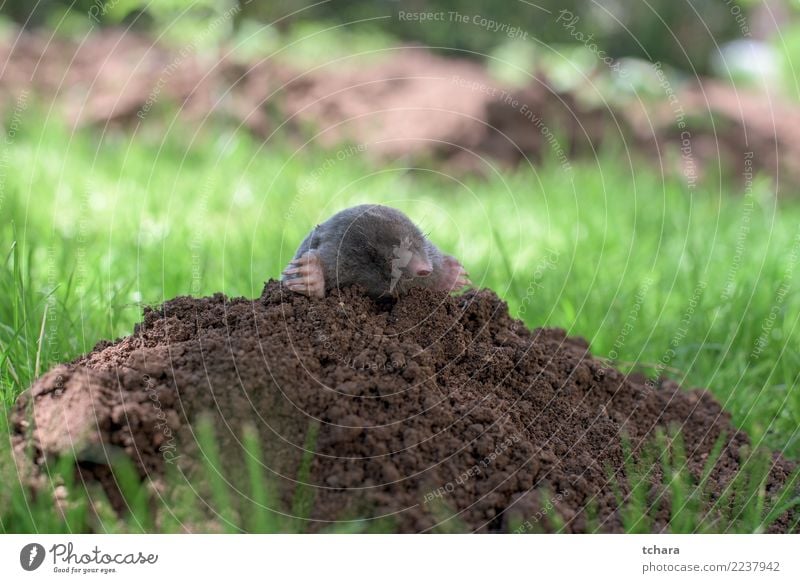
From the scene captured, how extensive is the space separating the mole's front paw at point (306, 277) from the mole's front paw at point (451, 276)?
1.49 feet

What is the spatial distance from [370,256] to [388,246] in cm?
7

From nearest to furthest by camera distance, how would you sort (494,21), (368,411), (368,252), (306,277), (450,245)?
(368,411)
(306,277)
(368,252)
(450,245)
(494,21)

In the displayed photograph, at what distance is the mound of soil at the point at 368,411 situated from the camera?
1.99 metres

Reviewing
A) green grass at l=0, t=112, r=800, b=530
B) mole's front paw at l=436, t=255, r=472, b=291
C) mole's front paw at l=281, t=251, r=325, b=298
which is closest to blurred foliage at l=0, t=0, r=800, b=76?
green grass at l=0, t=112, r=800, b=530

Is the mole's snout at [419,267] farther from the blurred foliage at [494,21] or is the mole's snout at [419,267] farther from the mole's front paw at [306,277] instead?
the blurred foliage at [494,21]

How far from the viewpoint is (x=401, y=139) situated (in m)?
7.14

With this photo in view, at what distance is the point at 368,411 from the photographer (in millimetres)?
2148

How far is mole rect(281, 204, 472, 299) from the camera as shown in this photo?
100 inches

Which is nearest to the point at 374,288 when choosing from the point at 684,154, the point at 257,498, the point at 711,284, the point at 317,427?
the point at 317,427

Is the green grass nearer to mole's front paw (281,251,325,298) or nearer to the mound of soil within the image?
the mound of soil

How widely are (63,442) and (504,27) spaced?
754 cm

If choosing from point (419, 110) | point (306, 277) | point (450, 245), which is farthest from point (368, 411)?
point (419, 110)
